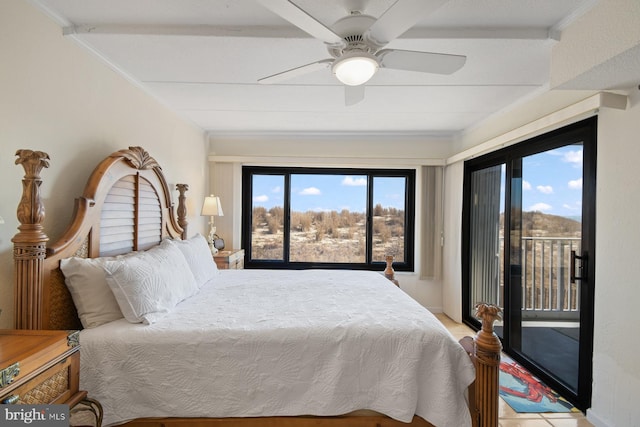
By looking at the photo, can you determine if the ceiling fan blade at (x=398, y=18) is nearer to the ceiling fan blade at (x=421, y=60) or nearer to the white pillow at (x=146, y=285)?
the ceiling fan blade at (x=421, y=60)

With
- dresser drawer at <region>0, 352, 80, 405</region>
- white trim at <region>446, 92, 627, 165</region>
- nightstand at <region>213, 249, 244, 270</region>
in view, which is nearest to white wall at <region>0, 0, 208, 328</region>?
dresser drawer at <region>0, 352, 80, 405</region>

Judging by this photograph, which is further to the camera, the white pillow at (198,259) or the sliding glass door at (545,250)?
the white pillow at (198,259)

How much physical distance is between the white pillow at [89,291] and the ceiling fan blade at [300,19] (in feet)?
5.01

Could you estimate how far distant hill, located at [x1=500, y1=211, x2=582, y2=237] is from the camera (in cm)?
238

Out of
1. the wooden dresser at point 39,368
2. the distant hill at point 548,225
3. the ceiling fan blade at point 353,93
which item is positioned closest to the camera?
the wooden dresser at point 39,368

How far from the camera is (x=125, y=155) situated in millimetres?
2125

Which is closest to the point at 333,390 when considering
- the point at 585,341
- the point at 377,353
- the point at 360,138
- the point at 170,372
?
the point at 377,353

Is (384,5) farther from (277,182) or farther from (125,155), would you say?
(277,182)

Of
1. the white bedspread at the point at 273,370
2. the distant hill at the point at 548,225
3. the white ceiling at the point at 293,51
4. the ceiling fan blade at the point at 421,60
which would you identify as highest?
the white ceiling at the point at 293,51

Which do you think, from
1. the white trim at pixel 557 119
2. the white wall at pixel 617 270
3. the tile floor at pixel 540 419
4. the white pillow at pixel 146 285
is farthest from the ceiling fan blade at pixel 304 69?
the tile floor at pixel 540 419

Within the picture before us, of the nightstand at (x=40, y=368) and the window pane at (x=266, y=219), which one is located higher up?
the window pane at (x=266, y=219)

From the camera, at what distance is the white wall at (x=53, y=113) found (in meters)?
1.48

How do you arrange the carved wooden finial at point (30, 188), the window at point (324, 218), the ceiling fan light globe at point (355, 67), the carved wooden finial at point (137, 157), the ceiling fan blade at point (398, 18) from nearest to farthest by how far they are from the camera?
the ceiling fan blade at point (398, 18)
the carved wooden finial at point (30, 188)
the ceiling fan light globe at point (355, 67)
the carved wooden finial at point (137, 157)
the window at point (324, 218)

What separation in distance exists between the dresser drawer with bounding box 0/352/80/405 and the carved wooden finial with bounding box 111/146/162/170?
1.35 m
